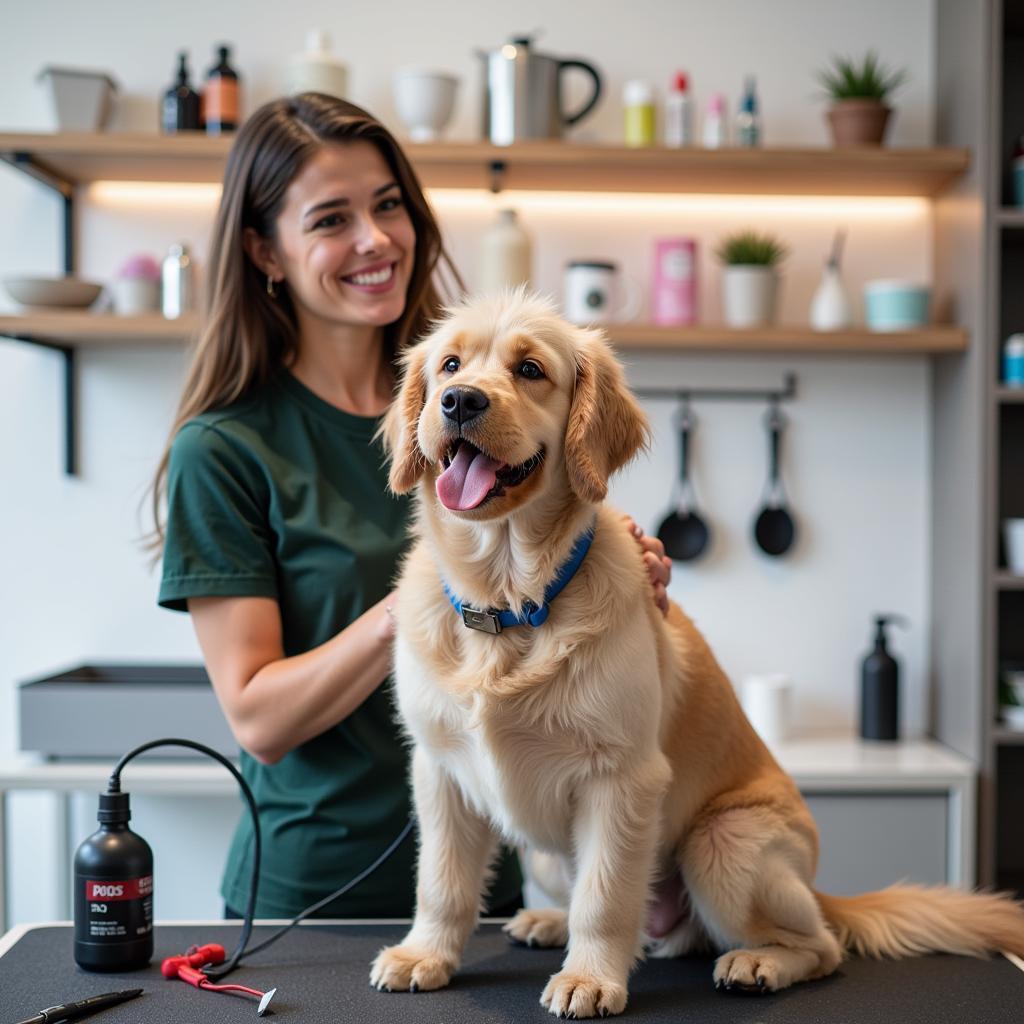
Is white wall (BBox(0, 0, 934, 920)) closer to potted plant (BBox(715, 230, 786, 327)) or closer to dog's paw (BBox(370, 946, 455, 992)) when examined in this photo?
potted plant (BBox(715, 230, 786, 327))

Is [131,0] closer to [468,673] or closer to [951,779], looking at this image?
[468,673]

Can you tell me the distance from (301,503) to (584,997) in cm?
74

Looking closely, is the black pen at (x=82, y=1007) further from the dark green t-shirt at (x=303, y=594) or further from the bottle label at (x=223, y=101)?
the bottle label at (x=223, y=101)

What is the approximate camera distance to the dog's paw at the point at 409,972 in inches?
49.8

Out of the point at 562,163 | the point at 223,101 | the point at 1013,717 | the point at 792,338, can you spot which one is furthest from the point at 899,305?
the point at 223,101

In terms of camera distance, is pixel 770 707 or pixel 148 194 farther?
pixel 148 194

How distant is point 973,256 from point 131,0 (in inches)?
85.1

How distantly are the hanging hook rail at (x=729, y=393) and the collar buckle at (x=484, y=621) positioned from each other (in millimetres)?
1998

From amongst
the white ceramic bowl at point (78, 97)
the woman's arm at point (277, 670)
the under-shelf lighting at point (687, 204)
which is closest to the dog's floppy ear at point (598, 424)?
the woman's arm at point (277, 670)

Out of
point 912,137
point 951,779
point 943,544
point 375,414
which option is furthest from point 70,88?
point 951,779

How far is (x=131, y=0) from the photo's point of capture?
122 inches

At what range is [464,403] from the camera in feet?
3.97

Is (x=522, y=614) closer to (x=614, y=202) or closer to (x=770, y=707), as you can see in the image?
(x=770, y=707)

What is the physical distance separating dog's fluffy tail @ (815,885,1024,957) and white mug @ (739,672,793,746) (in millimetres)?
1491
